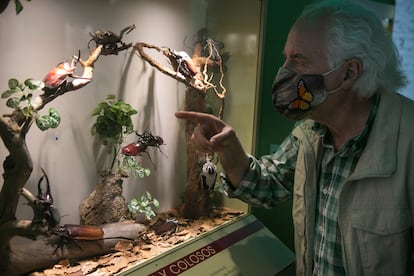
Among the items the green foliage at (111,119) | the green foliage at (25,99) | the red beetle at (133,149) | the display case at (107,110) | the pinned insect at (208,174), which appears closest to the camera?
the green foliage at (25,99)

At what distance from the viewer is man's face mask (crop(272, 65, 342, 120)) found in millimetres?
1261

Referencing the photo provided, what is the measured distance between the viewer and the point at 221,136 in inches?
56.5

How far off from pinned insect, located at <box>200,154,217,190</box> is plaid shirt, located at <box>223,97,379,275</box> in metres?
→ 0.51

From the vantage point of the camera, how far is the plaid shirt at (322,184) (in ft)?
4.23

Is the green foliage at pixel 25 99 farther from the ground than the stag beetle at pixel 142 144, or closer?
farther from the ground

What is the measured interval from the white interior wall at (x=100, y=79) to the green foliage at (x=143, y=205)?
9 centimetres

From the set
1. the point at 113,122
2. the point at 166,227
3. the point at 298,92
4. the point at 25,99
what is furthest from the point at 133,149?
the point at 298,92

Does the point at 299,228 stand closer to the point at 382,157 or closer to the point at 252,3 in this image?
the point at 382,157

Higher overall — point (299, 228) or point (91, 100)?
point (91, 100)

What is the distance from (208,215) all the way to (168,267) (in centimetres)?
71

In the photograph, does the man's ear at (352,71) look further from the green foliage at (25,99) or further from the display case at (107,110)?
the green foliage at (25,99)

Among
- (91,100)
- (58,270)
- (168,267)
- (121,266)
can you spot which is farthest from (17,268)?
(91,100)

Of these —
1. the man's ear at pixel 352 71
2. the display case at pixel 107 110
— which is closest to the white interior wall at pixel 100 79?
the display case at pixel 107 110

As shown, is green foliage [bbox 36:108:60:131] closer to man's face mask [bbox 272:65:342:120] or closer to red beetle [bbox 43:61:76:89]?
red beetle [bbox 43:61:76:89]
